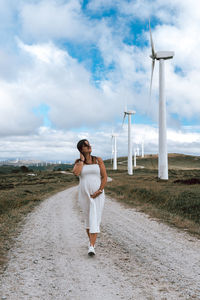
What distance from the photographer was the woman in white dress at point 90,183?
7102mm

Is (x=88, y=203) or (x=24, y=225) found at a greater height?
(x=88, y=203)

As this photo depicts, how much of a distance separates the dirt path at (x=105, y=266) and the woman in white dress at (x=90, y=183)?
89 centimetres

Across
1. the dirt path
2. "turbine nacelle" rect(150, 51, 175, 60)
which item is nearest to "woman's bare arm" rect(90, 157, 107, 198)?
the dirt path

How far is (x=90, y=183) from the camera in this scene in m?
7.13

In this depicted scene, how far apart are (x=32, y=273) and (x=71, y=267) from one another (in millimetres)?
897

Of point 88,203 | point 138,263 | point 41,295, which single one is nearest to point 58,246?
point 88,203

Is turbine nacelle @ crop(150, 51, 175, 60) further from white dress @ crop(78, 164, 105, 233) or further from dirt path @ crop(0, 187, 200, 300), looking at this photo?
white dress @ crop(78, 164, 105, 233)

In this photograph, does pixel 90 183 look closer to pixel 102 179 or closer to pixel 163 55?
pixel 102 179

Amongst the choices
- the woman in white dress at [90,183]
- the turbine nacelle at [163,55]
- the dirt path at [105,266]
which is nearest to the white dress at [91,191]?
the woman in white dress at [90,183]

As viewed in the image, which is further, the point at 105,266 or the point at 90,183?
the point at 90,183

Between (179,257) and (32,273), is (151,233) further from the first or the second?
(32,273)

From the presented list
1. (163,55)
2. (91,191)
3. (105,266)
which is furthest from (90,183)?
(163,55)

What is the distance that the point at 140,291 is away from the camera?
191 inches

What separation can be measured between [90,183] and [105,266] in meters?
2.11
